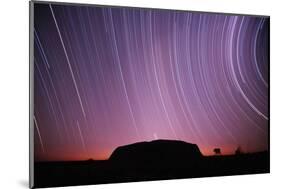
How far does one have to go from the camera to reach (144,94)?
405 cm

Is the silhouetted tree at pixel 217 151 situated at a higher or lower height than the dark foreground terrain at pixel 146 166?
higher

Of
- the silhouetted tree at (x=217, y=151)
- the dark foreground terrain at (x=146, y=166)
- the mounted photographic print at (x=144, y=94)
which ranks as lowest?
the dark foreground terrain at (x=146, y=166)

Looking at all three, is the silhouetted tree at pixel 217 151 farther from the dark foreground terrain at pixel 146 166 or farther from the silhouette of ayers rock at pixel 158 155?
the silhouette of ayers rock at pixel 158 155

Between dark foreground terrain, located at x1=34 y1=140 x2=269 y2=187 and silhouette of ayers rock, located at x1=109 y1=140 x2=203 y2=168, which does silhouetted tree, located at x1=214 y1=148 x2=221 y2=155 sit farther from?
silhouette of ayers rock, located at x1=109 y1=140 x2=203 y2=168

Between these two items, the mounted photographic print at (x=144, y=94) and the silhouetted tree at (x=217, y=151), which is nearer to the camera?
the mounted photographic print at (x=144, y=94)

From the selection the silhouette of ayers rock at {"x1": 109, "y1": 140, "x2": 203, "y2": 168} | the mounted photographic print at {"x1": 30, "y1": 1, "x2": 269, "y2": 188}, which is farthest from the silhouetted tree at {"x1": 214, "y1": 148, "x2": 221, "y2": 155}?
the silhouette of ayers rock at {"x1": 109, "y1": 140, "x2": 203, "y2": 168}

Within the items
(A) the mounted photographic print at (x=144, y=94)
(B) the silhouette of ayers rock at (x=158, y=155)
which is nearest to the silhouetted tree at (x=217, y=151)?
(A) the mounted photographic print at (x=144, y=94)

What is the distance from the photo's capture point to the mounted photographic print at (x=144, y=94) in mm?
3824

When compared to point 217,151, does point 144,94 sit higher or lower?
higher

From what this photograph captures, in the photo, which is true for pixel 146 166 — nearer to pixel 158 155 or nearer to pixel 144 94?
pixel 158 155

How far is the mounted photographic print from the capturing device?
12.5ft

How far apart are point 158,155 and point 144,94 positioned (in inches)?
20.3

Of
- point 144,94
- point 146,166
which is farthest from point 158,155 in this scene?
point 144,94
